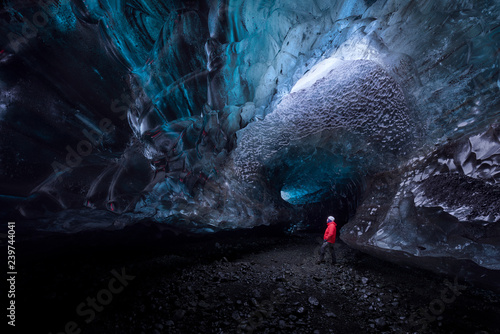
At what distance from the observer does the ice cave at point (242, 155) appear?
2307 mm

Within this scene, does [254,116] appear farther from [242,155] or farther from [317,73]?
[317,73]

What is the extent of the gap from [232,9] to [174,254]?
13.5ft

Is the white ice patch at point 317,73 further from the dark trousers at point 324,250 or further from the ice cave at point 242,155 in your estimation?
the dark trousers at point 324,250

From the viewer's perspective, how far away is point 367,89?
11.7 feet

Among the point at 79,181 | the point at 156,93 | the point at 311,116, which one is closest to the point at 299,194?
the point at 311,116

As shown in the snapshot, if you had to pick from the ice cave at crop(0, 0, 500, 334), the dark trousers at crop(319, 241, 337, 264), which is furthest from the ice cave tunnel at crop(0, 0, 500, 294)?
the dark trousers at crop(319, 241, 337, 264)

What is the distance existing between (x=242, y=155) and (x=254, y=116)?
2.84 feet

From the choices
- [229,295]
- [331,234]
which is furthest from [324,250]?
[229,295]

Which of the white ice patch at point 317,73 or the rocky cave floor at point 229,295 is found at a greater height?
the white ice patch at point 317,73

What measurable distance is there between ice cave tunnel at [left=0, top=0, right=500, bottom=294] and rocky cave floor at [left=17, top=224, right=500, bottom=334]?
324mm

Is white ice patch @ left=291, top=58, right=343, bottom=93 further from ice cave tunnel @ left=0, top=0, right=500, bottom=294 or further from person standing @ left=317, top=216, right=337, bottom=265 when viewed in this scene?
person standing @ left=317, top=216, right=337, bottom=265

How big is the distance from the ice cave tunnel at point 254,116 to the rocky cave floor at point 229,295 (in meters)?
0.32

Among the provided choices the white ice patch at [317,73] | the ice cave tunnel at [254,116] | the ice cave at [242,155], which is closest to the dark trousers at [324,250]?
the ice cave at [242,155]

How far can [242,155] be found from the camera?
4.70m
